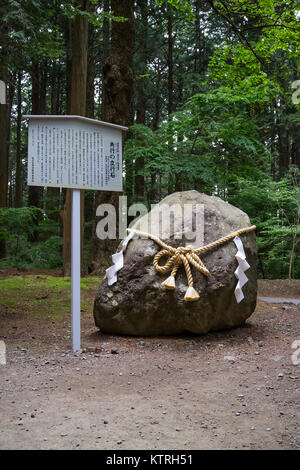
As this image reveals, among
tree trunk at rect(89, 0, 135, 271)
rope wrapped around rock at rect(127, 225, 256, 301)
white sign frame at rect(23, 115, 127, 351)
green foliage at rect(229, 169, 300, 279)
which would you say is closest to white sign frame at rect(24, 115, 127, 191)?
white sign frame at rect(23, 115, 127, 351)

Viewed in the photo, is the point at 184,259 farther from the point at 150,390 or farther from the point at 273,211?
the point at 273,211

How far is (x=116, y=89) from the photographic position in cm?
962

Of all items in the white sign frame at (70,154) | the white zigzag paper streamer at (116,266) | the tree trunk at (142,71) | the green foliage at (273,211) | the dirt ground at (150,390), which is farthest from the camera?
the tree trunk at (142,71)

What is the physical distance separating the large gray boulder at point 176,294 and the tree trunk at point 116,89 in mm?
4606

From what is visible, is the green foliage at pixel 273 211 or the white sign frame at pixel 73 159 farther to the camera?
the green foliage at pixel 273 211

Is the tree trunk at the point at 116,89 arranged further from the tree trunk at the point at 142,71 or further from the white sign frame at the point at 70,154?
the white sign frame at the point at 70,154

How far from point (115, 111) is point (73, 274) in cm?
587

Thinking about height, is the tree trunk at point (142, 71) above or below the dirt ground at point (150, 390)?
above

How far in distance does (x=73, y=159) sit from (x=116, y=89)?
17.7 ft

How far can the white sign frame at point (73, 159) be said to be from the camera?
4.67 m

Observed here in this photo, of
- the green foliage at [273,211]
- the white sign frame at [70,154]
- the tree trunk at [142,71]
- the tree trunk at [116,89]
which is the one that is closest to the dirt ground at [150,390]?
the white sign frame at [70,154]

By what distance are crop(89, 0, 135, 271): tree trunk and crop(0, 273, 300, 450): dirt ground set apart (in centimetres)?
419

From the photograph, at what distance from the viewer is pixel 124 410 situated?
3.04 metres

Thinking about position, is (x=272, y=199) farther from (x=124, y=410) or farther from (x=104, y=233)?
(x=124, y=410)
